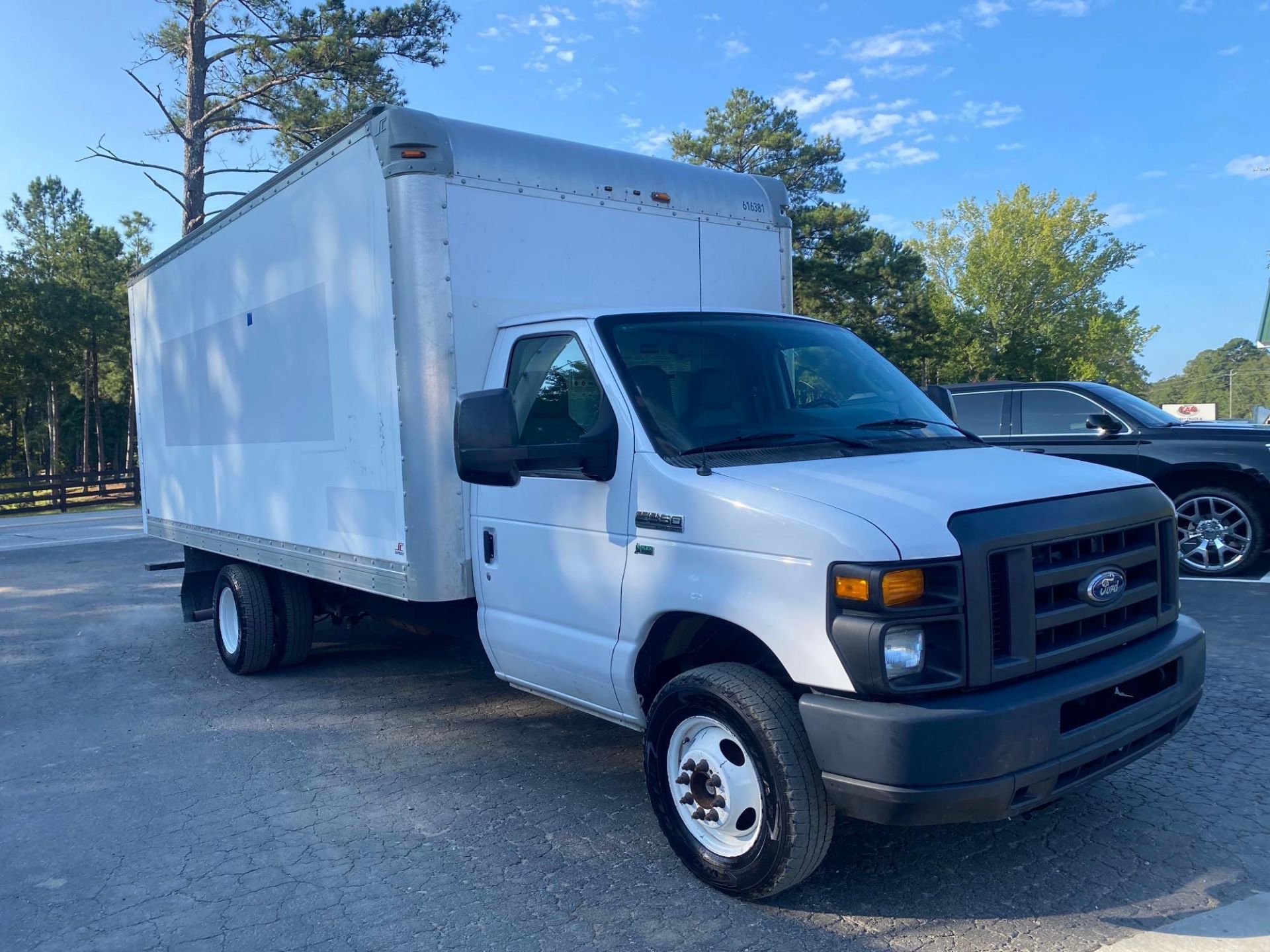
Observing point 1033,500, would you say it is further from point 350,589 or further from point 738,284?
point 350,589

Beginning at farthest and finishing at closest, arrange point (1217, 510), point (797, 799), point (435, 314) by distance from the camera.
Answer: point (1217, 510) < point (435, 314) < point (797, 799)

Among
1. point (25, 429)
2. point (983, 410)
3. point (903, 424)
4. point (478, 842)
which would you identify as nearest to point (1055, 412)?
point (983, 410)

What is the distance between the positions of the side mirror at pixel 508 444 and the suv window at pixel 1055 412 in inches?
307

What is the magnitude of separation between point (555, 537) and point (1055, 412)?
792cm

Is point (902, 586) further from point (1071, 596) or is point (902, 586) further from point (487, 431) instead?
point (487, 431)

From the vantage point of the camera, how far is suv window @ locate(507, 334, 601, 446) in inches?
163

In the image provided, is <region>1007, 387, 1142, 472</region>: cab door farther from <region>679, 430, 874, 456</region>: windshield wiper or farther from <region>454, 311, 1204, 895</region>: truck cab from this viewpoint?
<region>679, 430, 874, 456</region>: windshield wiper

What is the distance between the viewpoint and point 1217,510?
9273 mm

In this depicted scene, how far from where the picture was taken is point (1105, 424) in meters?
9.84

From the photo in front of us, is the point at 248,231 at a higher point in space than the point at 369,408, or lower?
higher

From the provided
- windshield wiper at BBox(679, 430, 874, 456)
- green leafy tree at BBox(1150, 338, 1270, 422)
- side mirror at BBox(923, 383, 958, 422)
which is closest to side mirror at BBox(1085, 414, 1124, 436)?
side mirror at BBox(923, 383, 958, 422)

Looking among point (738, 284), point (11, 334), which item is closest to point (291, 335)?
point (738, 284)

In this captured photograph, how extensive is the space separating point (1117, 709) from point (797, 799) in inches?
45.9

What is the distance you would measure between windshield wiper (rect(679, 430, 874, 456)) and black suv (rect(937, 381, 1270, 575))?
5.66 m
